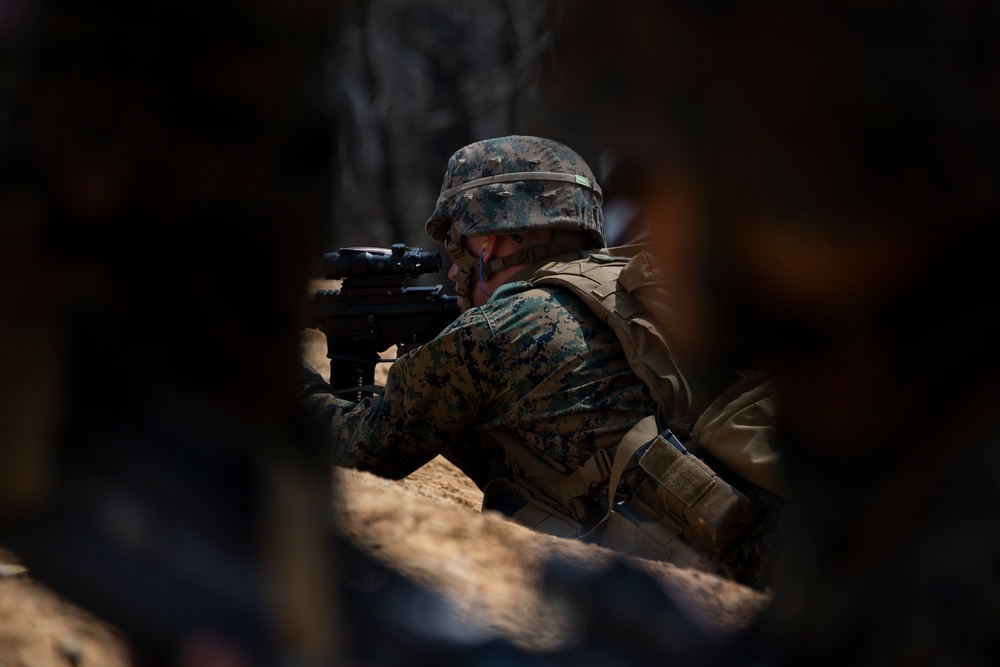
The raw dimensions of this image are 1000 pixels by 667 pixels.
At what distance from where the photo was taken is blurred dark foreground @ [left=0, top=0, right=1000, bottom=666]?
0.48 metres

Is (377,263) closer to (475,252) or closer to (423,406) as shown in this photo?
(475,252)

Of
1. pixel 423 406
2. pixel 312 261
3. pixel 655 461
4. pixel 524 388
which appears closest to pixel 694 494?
pixel 655 461

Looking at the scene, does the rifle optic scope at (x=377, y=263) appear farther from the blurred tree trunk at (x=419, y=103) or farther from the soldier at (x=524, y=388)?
the blurred tree trunk at (x=419, y=103)

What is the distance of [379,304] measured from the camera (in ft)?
12.6

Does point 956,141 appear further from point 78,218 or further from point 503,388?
point 503,388

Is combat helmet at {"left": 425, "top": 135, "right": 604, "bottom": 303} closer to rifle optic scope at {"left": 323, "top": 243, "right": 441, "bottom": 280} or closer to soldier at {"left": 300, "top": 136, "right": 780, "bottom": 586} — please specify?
soldier at {"left": 300, "top": 136, "right": 780, "bottom": 586}

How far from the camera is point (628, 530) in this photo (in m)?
2.83

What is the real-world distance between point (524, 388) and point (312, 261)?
8.53 ft

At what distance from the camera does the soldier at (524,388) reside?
304cm

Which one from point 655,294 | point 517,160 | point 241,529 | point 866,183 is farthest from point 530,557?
point 517,160

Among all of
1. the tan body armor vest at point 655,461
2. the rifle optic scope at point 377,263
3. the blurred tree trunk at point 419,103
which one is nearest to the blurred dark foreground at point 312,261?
the tan body armor vest at point 655,461

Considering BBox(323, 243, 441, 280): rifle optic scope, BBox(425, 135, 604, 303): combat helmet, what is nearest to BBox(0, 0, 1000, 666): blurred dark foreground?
BBox(425, 135, 604, 303): combat helmet

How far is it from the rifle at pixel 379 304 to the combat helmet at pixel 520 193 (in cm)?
26

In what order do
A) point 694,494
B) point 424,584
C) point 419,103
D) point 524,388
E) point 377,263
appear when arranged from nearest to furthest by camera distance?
point 424,584 < point 694,494 < point 524,388 < point 377,263 < point 419,103
